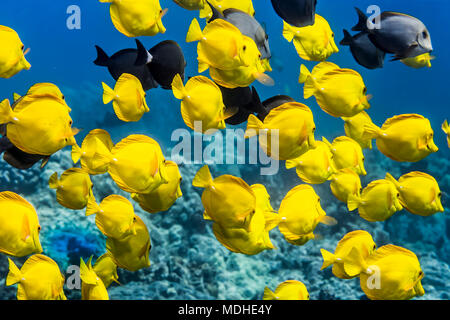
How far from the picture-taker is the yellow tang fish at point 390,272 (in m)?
2.09

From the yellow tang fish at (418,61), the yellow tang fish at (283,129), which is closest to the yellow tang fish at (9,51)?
the yellow tang fish at (283,129)

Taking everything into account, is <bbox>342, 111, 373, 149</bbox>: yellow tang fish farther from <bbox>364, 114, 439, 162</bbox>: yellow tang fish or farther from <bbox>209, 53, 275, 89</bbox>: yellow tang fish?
<bbox>209, 53, 275, 89</bbox>: yellow tang fish

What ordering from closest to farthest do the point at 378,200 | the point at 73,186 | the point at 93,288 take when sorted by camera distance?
the point at 93,288
the point at 73,186
the point at 378,200

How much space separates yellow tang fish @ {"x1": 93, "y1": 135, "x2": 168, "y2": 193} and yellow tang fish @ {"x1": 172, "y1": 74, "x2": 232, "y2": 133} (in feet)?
0.86

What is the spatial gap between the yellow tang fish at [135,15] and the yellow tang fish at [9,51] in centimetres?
54

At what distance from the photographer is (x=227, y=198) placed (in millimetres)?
1754

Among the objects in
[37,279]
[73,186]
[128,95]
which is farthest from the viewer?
[73,186]

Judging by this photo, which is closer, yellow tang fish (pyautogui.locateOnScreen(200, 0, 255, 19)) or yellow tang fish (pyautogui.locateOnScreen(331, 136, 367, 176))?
yellow tang fish (pyautogui.locateOnScreen(200, 0, 255, 19))

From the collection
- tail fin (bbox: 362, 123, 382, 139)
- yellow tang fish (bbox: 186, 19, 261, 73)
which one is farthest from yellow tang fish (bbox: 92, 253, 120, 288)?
tail fin (bbox: 362, 123, 382, 139)

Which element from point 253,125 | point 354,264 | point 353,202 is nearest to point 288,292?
point 354,264

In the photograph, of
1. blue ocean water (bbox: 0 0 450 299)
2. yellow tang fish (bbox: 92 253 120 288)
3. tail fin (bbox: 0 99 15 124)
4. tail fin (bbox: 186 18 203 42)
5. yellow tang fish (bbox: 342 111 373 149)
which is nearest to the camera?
tail fin (bbox: 0 99 15 124)

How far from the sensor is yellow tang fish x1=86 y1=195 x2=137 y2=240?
1970 millimetres

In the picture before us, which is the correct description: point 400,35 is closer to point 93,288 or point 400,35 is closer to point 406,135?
point 406,135

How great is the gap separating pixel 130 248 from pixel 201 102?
36.5 inches
